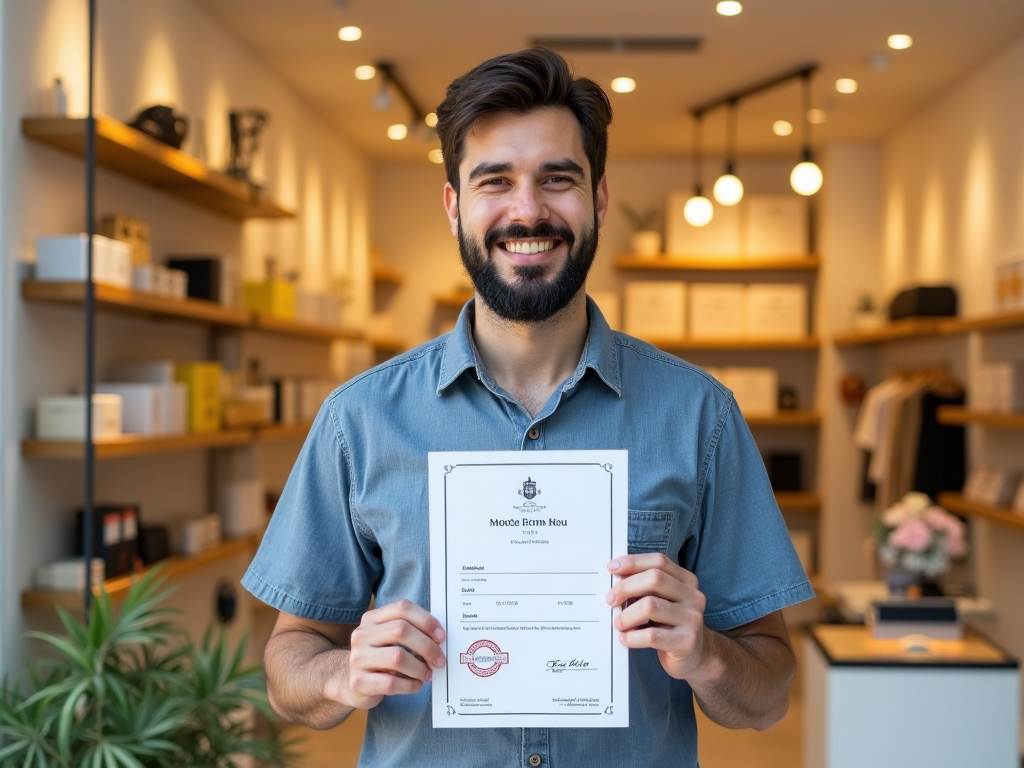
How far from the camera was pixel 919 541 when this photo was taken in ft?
13.3

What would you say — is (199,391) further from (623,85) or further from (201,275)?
(623,85)

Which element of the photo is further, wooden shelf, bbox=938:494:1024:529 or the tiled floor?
the tiled floor

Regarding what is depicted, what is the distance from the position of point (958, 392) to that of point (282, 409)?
11.6 feet

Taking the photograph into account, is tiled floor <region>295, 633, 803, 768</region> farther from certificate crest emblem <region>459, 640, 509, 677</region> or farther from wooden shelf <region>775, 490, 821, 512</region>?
certificate crest emblem <region>459, 640, 509, 677</region>

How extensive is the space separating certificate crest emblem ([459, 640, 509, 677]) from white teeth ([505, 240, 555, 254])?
488 mm

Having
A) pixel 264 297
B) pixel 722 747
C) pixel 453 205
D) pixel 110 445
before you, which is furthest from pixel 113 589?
pixel 722 747

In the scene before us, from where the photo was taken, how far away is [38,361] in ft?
10.6

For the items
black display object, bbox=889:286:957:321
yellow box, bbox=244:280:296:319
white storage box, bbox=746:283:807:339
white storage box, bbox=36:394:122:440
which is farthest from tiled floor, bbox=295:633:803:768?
white storage box, bbox=746:283:807:339

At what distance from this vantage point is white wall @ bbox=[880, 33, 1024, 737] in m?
5.10

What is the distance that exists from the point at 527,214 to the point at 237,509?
11.4ft

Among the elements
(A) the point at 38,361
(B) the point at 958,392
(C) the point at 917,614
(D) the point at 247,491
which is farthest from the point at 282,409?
(B) the point at 958,392

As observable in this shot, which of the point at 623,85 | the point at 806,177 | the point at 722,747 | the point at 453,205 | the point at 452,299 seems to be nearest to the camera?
the point at 453,205

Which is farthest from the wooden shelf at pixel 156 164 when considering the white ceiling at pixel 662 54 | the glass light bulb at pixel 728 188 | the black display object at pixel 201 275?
the glass light bulb at pixel 728 188

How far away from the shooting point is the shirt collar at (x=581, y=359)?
1.43m
